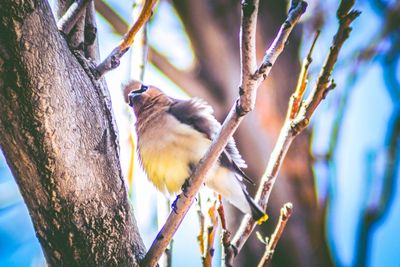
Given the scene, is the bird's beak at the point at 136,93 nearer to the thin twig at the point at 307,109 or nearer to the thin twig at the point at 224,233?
the thin twig at the point at 307,109

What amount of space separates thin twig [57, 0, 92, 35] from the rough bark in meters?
0.16

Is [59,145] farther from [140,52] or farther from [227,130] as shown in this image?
[140,52]

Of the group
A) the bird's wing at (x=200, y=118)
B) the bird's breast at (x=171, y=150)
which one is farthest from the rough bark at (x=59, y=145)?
the bird's wing at (x=200, y=118)

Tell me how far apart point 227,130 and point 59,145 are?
494mm

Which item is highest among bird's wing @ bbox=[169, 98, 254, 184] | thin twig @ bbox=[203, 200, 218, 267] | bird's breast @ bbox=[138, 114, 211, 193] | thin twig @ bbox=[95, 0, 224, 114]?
thin twig @ bbox=[95, 0, 224, 114]

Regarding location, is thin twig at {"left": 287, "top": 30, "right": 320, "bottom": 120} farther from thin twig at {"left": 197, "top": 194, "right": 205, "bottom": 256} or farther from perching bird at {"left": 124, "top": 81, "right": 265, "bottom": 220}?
perching bird at {"left": 124, "top": 81, "right": 265, "bottom": 220}

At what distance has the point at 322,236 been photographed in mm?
3855

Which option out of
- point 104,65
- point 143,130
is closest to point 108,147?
point 104,65

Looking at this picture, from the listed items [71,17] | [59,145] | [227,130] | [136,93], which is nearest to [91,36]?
[71,17]

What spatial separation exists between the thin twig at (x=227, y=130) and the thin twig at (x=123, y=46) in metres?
Answer: 0.42

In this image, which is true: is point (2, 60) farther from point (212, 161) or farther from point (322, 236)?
point (322, 236)

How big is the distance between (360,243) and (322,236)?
28.3 inches

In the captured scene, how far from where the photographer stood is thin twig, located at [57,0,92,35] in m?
1.63

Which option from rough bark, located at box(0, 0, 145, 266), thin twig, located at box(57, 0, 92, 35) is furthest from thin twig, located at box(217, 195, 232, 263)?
thin twig, located at box(57, 0, 92, 35)
